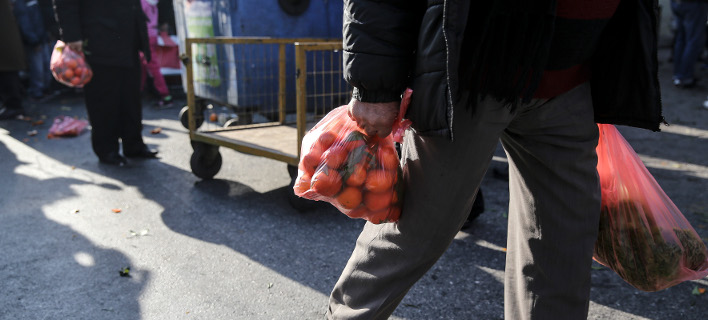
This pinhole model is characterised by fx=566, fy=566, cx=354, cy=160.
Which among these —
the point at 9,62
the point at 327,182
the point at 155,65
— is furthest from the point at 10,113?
the point at 327,182

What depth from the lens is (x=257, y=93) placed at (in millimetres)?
5594

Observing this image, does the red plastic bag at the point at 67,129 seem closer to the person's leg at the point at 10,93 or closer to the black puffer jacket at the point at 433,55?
the person's leg at the point at 10,93

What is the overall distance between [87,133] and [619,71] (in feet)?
21.0

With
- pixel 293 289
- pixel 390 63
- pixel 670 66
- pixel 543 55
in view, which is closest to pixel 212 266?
pixel 293 289

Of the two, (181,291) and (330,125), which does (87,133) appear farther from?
(330,125)

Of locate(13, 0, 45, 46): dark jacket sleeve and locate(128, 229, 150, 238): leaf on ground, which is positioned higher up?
locate(13, 0, 45, 46): dark jacket sleeve

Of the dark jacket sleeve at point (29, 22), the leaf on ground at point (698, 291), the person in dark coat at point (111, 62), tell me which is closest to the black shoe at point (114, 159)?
the person in dark coat at point (111, 62)

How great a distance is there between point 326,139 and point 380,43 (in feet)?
1.34

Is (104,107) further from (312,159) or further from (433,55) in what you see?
(433,55)

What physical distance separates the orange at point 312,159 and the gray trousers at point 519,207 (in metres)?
0.27

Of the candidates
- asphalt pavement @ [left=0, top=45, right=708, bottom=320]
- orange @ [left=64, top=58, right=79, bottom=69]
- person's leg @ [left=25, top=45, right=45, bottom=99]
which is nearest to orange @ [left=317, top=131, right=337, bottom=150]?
asphalt pavement @ [left=0, top=45, right=708, bottom=320]

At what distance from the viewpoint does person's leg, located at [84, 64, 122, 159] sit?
16.8 ft

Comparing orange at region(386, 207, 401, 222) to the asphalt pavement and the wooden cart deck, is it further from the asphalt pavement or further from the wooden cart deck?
the wooden cart deck

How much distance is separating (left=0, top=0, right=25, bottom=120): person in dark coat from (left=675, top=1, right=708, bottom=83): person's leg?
9590mm
